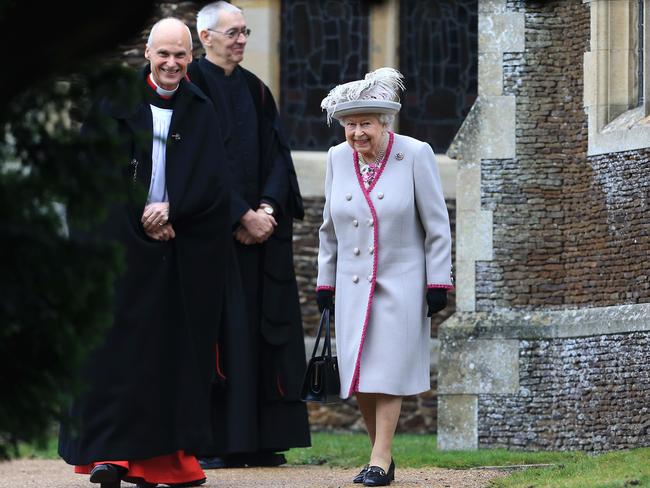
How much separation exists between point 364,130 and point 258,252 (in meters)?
1.60

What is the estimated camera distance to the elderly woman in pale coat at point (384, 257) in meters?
7.39

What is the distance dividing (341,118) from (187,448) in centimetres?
168

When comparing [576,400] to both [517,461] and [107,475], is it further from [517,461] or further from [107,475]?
[107,475]

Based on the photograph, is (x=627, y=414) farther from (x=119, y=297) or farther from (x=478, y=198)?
(x=119, y=297)

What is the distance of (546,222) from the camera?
10.5 m

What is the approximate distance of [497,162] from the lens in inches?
417

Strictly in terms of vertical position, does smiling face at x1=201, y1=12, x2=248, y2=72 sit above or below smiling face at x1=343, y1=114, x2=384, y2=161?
above

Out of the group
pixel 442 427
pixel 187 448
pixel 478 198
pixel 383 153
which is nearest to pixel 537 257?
pixel 478 198

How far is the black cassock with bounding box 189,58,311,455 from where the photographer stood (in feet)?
28.5

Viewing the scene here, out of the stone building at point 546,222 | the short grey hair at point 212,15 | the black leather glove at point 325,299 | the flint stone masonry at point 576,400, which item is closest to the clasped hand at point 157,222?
the black leather glove at point 325,299

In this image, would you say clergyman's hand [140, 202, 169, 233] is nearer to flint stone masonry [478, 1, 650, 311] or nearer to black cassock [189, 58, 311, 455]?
black cassock [189, 58, 311, 455]

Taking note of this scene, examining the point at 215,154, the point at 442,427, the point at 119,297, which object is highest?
the point at 215,154

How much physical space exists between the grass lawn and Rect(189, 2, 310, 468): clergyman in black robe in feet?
1.52

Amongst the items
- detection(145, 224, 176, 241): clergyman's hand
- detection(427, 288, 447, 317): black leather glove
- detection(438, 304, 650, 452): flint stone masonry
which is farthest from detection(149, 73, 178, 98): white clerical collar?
detection(438, 304, 650, 452): flint stone masonry
